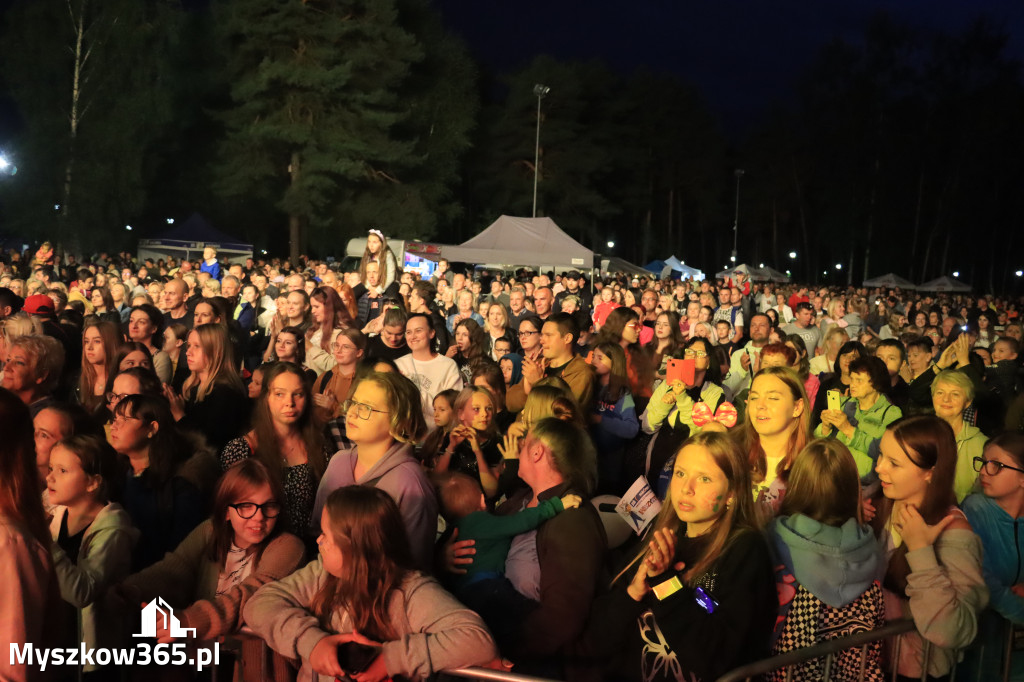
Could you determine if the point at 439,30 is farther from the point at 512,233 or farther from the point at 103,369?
the point at 103,369

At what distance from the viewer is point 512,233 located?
934 inches

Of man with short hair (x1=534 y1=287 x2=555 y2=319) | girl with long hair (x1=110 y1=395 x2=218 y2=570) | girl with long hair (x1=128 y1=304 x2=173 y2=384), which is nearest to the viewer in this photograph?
girl with long hair (x1=110 y1=395 x2=218 y2=570)

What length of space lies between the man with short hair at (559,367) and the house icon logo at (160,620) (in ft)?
10.7

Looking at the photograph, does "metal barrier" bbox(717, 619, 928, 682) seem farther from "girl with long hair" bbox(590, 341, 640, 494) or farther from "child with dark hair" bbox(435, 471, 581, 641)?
"girl with long hair" bbox(590, 341, 640, 494)

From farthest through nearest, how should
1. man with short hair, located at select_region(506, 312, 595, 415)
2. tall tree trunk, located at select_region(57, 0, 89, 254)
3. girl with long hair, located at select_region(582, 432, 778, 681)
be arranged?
tall tree trunk, located at select_region(57, 0, 89, 254) → man with short hair, located at select_region(506, 312, 595, 415) → girl with long hair, located at select_region(582, 432, 778, 681)

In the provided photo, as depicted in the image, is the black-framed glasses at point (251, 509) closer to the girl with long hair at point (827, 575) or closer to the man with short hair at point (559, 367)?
the girl with long hair at point (827, 575)

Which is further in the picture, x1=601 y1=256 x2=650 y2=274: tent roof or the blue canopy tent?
x1=601 y1=256 x2=650 y2=274: tent roof

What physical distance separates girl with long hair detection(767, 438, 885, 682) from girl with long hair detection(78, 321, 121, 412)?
426cm

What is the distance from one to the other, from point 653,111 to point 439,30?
954 inches

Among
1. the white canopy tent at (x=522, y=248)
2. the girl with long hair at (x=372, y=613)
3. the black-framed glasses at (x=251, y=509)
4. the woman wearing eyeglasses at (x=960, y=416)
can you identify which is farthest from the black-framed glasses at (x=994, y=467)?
the white canopy tent at (x=522, y=248)

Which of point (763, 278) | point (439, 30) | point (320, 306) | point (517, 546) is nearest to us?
point (517, 546)

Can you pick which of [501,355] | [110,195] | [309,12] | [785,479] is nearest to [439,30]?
[309,12]

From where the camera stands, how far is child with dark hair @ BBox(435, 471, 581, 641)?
11.5 feet

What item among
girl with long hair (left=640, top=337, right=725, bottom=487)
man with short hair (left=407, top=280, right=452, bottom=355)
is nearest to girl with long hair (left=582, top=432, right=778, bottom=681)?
girl with long hair (left=640, top=337, right=725, bottom=487)
